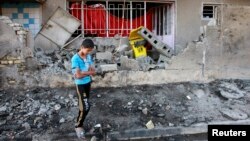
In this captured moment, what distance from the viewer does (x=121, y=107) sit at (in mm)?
6352

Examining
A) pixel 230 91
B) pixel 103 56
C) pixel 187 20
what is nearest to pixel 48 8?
pixel 103 56

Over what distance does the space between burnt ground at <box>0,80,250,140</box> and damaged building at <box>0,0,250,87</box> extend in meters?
0.32

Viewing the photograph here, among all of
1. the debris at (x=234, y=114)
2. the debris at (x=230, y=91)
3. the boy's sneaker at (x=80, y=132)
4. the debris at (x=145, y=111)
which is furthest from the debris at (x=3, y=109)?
the debris at (x=230, y=91)

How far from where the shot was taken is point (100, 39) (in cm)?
968

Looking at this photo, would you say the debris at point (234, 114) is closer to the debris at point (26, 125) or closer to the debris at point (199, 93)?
the debris at point (199, 93)

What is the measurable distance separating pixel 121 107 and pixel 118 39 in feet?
12.5

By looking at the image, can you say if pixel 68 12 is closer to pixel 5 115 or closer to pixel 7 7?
pixel 7 7

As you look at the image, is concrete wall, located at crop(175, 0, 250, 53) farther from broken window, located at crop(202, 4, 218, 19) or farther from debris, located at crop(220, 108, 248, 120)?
debris, located at crop(220, 108, 248, 120)

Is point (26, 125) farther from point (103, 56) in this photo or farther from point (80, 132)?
point (103, 56)

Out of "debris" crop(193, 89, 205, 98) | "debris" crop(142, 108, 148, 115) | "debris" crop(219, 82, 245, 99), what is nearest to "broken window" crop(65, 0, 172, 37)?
"debris" crop(219, 82, 245, 99)

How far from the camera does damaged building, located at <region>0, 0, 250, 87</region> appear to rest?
22.4 ft

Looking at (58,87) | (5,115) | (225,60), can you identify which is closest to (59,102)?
(58,87)

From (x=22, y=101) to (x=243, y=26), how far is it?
5.41 meters

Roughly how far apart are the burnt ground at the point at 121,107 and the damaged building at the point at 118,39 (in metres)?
0.32
